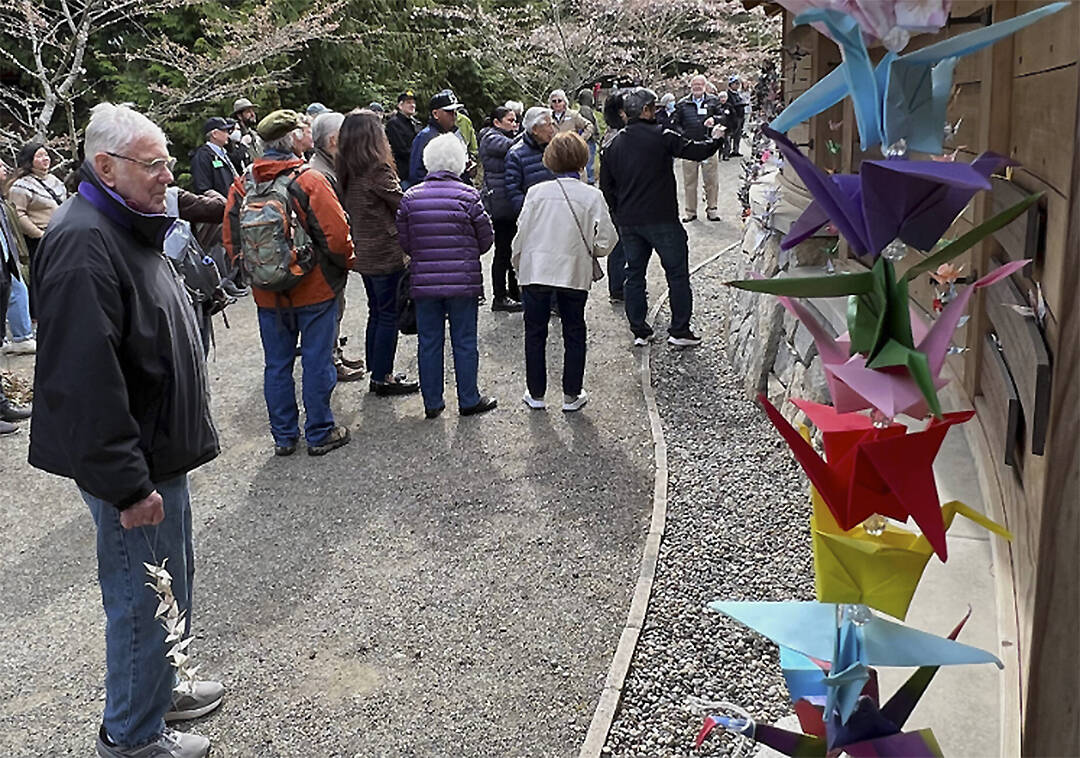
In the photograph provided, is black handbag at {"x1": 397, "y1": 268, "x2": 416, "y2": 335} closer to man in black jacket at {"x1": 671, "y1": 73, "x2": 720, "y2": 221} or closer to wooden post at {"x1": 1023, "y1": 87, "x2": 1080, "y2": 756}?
man in black jacket at {"x1": 671, "y1": 73, "x2": 720, "y2": 221}

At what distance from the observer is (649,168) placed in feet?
22.9

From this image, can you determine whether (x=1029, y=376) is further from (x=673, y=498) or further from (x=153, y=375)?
(x=673, y=498)

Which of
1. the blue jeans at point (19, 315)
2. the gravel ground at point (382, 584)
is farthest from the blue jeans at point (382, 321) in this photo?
the blue jeans at point (19, 315)

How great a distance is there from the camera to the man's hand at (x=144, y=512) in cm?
280

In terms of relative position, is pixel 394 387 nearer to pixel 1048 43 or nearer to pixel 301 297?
pixel 301 297

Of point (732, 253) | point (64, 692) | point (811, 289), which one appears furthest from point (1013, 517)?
point (732, 253)

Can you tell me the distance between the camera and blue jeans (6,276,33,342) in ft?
28.1

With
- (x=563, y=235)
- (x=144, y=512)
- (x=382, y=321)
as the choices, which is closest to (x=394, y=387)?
(x=382, y=321)

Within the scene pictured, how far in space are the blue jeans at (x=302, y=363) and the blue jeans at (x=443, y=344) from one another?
0.60 metres

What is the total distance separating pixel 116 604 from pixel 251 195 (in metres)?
2.88

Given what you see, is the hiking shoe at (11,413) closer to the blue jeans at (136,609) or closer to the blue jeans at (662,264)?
the blue jeans at (662,264)

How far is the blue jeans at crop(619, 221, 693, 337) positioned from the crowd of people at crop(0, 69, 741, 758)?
0.02m

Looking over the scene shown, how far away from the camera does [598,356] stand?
770cm

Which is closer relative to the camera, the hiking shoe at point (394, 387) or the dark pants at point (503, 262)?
the hiking shoe at point (394, 387)
